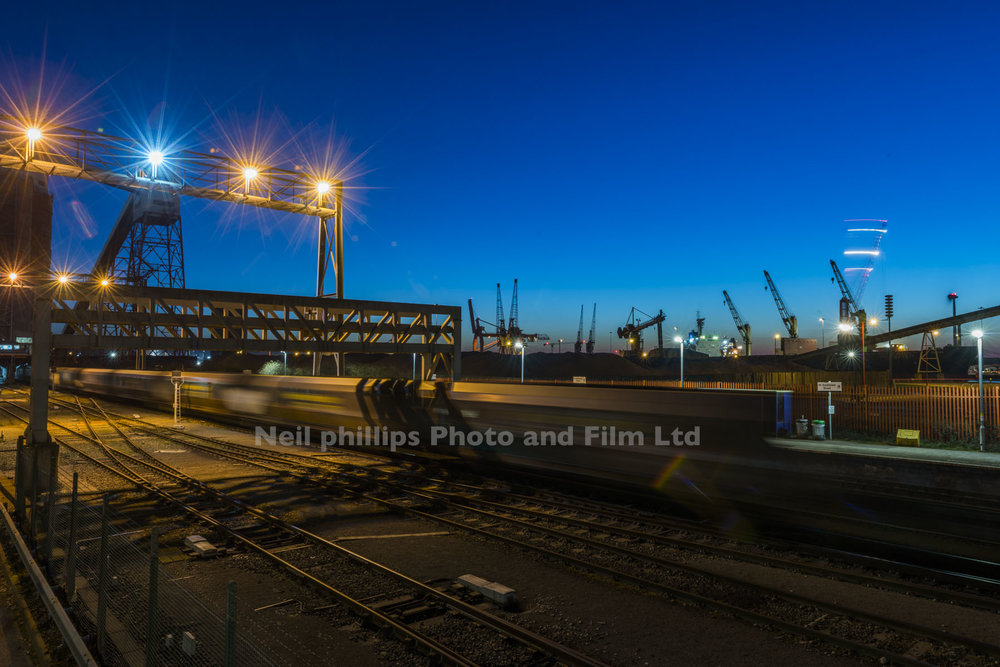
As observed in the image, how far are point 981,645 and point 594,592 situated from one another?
4.78m

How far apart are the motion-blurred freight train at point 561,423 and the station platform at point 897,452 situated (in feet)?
4.32

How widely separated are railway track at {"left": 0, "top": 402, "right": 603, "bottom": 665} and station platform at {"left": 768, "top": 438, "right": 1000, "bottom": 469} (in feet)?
42.7

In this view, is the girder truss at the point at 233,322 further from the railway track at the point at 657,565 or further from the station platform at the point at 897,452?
the station platform at the point at 897,452

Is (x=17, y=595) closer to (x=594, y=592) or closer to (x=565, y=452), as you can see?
(x=594, y=592)

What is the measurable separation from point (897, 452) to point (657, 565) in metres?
17.3

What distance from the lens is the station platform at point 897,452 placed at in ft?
64.7

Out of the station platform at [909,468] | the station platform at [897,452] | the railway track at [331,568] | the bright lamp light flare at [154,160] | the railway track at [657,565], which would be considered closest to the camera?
the railway track at [331,568]

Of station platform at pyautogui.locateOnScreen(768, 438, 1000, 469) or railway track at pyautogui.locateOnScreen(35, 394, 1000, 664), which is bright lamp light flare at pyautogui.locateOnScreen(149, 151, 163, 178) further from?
station platform at pyautogui.locateOnScreen(768, 438, 1000, 469)

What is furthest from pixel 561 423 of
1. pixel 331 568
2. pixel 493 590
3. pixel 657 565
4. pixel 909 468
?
pixel 493 590

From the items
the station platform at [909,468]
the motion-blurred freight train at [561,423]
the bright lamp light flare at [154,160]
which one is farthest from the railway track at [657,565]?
the bright lamp light flare at [154,160]

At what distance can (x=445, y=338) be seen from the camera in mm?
28484

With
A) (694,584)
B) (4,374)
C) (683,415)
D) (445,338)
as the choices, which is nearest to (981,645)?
(694,584)

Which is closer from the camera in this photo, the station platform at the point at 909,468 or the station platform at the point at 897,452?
the station platform at the point at 909,468

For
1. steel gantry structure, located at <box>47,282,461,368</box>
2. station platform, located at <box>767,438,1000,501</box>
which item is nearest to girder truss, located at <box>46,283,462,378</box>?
steel gantry structure, located at <box>47,282,461,368</box>
